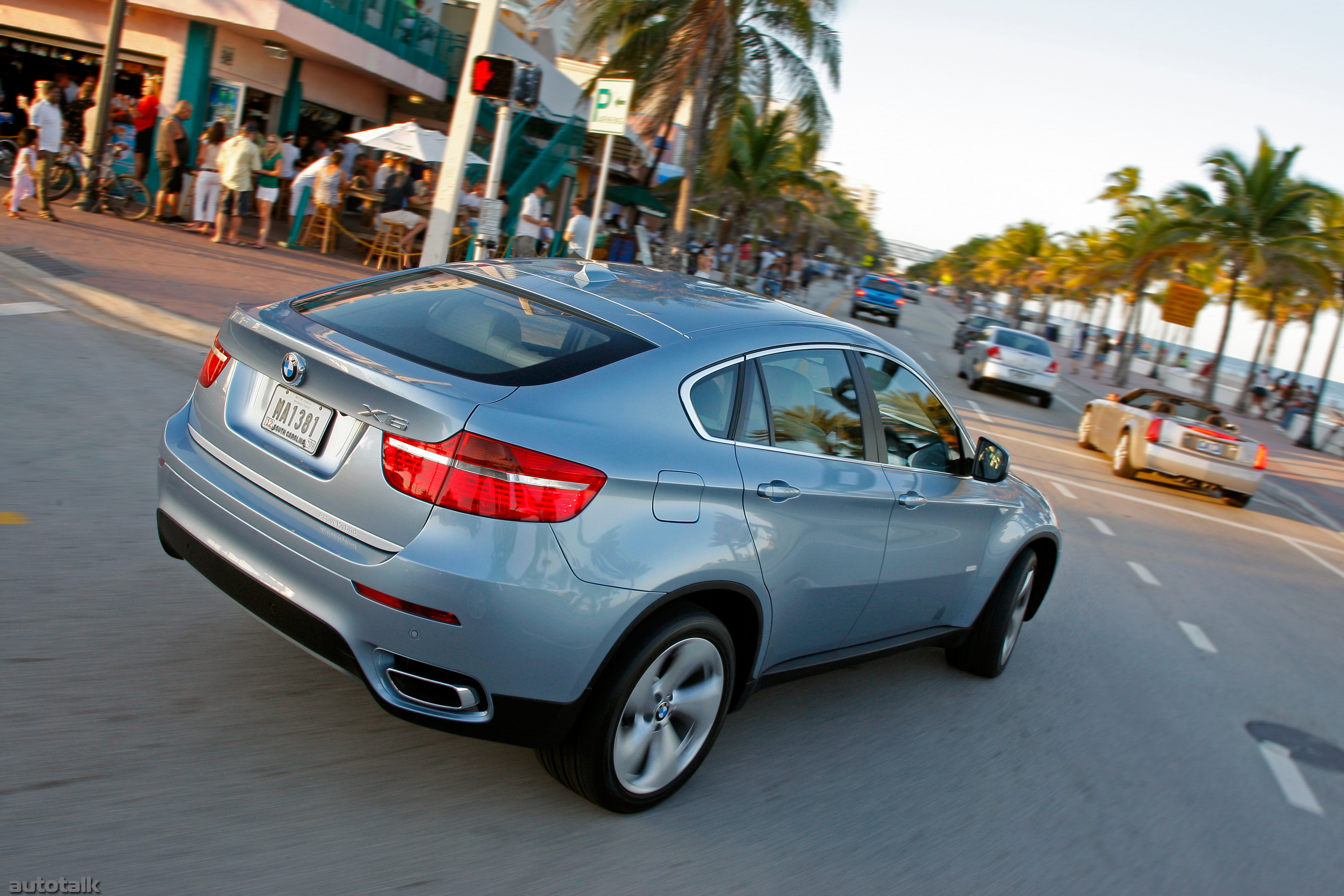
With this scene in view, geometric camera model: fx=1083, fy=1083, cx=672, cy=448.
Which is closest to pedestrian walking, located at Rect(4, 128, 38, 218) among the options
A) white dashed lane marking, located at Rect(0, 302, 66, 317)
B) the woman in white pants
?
the woman in white pants

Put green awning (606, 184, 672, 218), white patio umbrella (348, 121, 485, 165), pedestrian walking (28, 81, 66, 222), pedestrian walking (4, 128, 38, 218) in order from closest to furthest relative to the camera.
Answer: pedestrian walking (4, 128, 38, 218) → pedestrian walking (28, 81, 66, 222) → white patio umbrella (348, 121, 485, 165) → green awning (606, 184, 672, 218)

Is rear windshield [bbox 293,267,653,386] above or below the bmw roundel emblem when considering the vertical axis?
above

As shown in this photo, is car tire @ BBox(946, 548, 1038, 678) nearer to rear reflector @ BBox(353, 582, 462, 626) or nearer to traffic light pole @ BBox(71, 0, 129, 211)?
rear reflector @ BBox(353, 582, 462, 626)

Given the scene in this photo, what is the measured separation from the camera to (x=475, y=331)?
11.9 ft

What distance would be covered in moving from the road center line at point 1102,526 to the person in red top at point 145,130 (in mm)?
16261

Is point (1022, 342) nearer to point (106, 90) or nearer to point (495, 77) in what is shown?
point (495, 77)

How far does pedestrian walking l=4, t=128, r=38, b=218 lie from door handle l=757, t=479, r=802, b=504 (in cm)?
1372

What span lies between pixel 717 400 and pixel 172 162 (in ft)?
51.4

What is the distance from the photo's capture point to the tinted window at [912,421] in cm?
454

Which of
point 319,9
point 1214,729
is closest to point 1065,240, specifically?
point 319,9

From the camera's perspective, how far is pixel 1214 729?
5.69 metres

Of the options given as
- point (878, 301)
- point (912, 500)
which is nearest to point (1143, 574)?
point (912, 500)

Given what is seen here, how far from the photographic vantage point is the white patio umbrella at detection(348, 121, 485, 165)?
1898 cm

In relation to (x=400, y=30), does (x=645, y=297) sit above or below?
below
